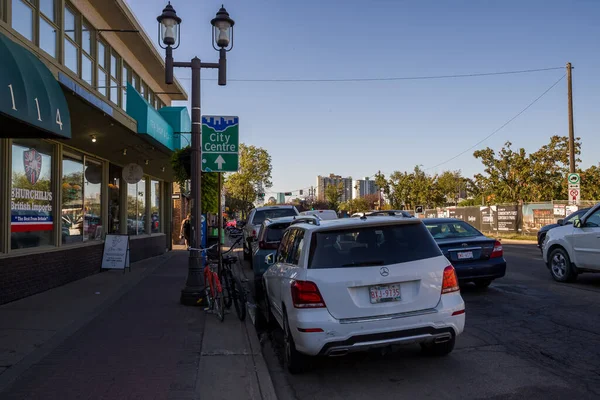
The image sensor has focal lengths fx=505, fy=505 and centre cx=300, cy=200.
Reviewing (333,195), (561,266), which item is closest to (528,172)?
(561,266)

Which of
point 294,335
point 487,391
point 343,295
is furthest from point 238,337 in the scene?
point 487,391

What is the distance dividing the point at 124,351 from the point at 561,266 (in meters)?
9.38

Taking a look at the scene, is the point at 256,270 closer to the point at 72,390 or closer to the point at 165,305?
the point at 165,305

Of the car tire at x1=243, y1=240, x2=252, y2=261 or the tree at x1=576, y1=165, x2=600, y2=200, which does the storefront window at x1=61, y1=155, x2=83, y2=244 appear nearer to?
the car tire at x1=243, y1=240, x2=252, y2=261

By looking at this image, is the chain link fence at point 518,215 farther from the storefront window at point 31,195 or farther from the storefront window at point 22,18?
the storefront window at point 22,18

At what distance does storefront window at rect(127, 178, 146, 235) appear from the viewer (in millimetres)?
17789

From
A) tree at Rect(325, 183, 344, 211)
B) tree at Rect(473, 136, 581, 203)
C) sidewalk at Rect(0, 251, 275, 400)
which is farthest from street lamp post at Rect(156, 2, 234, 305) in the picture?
tree at Rect(325, 183, 344, 211)

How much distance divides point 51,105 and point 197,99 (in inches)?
106

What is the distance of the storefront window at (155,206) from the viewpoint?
2084 centimetres

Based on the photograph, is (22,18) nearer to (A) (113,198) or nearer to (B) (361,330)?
(A) (113,198)

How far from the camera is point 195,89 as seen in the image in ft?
30.8

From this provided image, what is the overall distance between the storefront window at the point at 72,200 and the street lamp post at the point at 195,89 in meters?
4.46

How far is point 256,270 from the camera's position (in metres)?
11.3

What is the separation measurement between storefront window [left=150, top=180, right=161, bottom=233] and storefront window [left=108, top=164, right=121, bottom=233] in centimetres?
388
